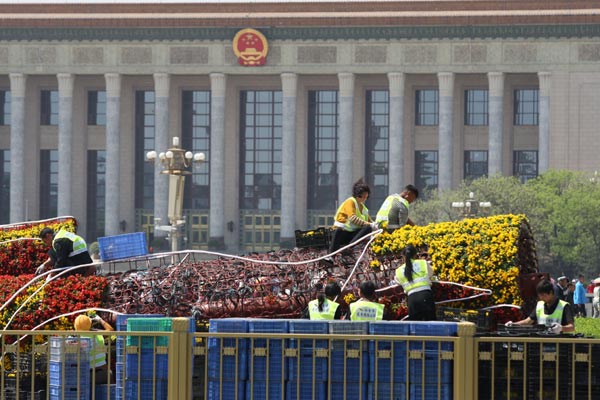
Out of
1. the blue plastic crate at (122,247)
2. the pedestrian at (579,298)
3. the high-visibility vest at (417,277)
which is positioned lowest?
the pedestrian at (579,298)

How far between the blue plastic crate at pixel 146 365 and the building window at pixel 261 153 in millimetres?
78375

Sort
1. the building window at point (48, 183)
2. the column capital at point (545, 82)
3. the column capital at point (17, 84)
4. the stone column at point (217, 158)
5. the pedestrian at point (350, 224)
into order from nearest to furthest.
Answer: the pedestrian at point (350, 224) < the column capital at point (545, 82) < the stone column at point (217, 158) < the column capital at point (17, 84) < the building window at point (48, 183)

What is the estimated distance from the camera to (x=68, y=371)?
13711 mm

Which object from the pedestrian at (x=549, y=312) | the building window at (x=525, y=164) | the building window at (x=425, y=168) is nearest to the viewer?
the pedestrian at (x=549, y=312)

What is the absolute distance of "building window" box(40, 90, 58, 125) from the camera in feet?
310

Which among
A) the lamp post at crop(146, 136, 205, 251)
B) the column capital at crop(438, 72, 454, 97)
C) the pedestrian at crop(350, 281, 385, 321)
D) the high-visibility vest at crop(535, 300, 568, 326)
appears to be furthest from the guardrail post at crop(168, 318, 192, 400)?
the column capital at crop(438, 72, 454, 97)

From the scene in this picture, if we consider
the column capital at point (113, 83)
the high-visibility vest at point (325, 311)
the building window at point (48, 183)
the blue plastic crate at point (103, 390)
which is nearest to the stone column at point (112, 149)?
the column capital at point (113, 83)

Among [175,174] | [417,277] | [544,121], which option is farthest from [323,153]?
[417,277]

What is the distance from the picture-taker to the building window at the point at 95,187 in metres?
93.5

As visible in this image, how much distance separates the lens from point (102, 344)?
14586 millimetres

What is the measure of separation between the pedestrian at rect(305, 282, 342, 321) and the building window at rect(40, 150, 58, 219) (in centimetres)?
7879

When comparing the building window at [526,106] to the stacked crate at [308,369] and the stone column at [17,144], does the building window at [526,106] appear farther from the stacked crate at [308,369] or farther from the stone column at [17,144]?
the stacked crate at [308,369]

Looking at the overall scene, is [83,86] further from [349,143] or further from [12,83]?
[349,143]

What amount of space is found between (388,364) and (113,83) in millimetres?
77551
